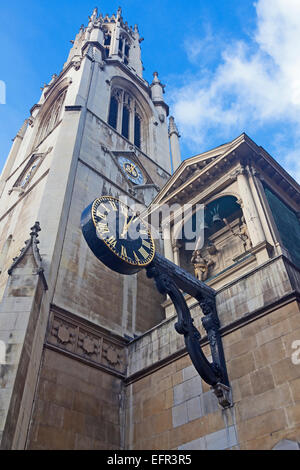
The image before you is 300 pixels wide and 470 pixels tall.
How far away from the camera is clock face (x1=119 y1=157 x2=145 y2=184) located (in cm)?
2454

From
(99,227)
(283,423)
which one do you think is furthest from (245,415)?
(99,227)

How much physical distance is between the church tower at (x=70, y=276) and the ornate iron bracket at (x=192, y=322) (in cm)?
396

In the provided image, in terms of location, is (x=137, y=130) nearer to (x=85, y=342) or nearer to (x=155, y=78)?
(x=155, y=78)

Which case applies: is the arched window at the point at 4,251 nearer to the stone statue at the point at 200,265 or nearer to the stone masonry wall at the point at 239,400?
the stone statue at the point at 200,265

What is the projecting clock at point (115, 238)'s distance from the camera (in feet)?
33.1

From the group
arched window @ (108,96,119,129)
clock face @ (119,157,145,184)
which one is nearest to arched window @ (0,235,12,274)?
clock face @ (119,157,145,184)

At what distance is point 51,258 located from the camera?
1521cm

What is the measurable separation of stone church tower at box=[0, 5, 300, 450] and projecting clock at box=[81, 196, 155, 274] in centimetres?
286

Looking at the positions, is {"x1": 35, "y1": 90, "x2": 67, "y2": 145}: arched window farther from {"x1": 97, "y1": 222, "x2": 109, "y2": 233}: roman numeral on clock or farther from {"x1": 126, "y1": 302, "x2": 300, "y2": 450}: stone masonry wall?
{"x1": 126, "y1": 302, "x2": 300, "y2": 450}: stone masonry wall

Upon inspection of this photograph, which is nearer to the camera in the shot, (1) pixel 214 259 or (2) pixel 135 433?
(2) pixel 135 433
